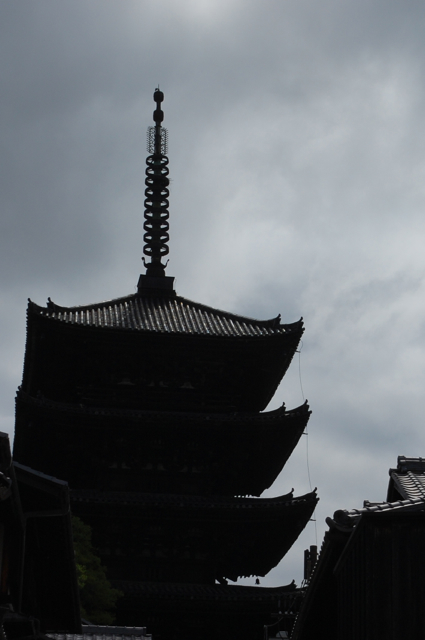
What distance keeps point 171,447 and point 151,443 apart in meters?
0.68

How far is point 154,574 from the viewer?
3122cm

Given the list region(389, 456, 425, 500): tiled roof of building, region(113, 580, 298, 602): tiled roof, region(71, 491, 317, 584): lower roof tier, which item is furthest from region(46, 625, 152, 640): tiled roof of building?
region(71, 491, 317, 584): lower roof tier

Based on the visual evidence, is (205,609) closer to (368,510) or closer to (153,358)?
(153,358)

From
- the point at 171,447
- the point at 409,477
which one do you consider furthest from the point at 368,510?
the point at 171,447

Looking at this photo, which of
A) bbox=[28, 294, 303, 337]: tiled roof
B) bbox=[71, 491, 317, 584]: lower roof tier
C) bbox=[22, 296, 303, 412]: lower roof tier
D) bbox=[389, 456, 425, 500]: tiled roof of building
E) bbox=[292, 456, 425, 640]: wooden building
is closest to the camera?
bbox=[292, 456, 425, 640]: wooden building

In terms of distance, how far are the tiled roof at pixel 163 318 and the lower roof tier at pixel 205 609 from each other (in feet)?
26.9

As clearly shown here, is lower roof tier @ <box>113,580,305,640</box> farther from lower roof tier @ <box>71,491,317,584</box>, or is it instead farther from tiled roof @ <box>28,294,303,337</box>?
tiled roof @ <box>28,294,303,337</box>

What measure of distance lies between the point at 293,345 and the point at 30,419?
9.03m

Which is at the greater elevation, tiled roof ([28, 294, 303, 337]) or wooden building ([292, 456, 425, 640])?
tiled roof ([28, 294, 303, 337])

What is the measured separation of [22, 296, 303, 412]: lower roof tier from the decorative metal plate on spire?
131 inches

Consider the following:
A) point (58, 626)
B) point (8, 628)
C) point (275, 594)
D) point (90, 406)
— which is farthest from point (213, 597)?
point (8, 628)

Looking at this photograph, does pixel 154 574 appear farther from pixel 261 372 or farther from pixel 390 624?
pixel 390 624

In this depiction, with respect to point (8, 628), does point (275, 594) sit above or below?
above

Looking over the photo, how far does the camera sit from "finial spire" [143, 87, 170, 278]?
38688mm
